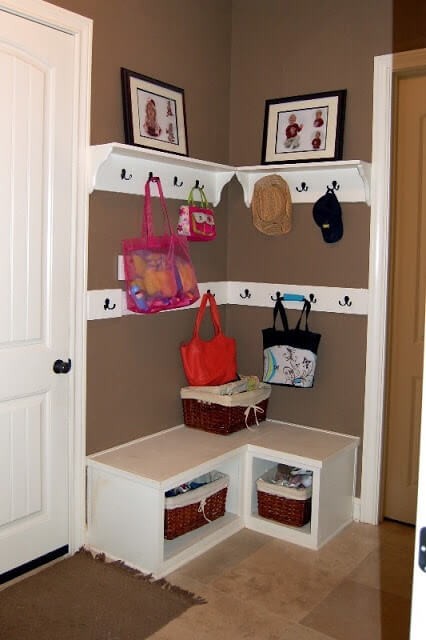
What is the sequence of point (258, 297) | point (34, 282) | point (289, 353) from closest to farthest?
point (34, 282) → point (289, 353) → point (258, 297)

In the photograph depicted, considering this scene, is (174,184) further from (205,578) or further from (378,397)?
(205,578)

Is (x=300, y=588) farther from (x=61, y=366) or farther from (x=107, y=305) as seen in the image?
(x=107, y=305)

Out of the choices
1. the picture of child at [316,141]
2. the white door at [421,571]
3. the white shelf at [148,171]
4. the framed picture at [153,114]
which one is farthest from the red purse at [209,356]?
the white door at [421,571]

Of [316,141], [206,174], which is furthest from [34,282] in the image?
[316,141]

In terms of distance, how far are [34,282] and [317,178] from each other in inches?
58.6

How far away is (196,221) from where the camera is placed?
3.25 m

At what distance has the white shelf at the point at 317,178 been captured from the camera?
10.5ft

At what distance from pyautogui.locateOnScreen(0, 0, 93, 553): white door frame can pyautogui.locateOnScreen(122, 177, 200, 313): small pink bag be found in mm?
214

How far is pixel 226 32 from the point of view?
3.57 metres

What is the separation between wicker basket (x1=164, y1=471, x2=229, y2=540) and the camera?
2871 mm

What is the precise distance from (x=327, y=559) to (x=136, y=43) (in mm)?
2377

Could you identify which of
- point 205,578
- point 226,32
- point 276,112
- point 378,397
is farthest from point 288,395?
point 226,32

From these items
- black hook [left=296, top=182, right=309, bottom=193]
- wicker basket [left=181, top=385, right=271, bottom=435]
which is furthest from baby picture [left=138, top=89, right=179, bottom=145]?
wicker basket [left=181, top=385, right=271, bottom=435]

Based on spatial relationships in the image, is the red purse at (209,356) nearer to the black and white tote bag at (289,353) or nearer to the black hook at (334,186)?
the black and white tote bag at (289,353)
